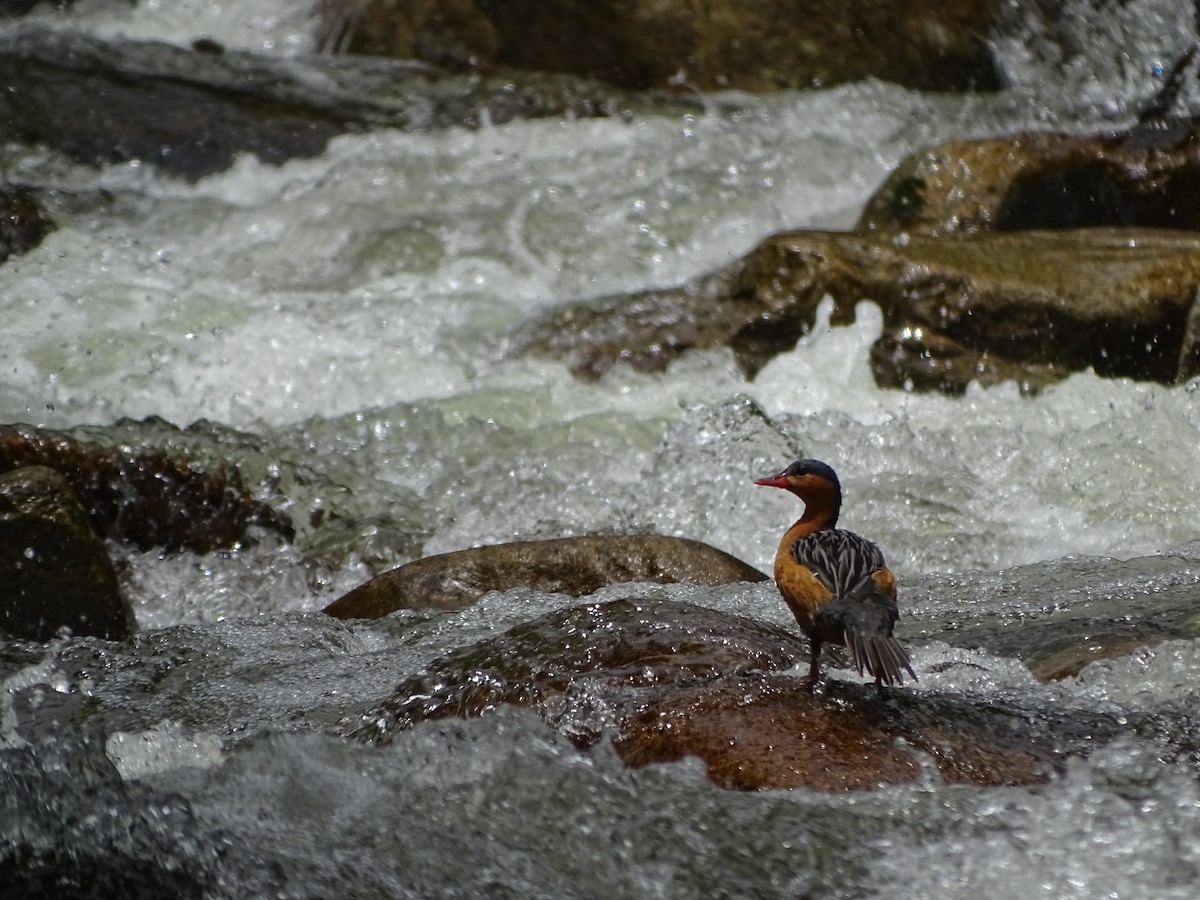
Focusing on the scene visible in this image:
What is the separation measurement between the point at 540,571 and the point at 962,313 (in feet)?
10.4

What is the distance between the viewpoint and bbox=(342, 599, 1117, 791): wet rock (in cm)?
329

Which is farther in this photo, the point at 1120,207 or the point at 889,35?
the point at 889,35

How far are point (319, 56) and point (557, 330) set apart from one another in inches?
163

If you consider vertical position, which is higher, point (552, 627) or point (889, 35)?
point (889, 35)


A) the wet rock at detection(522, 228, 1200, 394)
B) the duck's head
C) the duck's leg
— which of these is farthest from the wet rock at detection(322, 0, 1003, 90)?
the duck's leg

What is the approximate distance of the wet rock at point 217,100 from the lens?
9281 mm

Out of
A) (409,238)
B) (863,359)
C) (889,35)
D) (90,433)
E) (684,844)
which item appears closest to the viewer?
(684,844)

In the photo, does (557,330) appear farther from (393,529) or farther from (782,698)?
(782,698)

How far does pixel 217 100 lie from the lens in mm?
9812

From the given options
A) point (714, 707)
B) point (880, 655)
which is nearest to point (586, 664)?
point (714, 707)

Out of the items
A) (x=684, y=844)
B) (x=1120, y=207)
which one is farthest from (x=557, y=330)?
(x=684, y=844)

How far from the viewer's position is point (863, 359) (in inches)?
296

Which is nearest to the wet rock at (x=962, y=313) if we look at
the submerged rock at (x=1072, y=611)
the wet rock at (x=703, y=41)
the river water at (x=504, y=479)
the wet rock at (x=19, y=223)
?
the river water at (x=504, y=479)

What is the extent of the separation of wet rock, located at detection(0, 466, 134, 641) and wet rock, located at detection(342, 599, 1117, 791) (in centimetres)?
167
